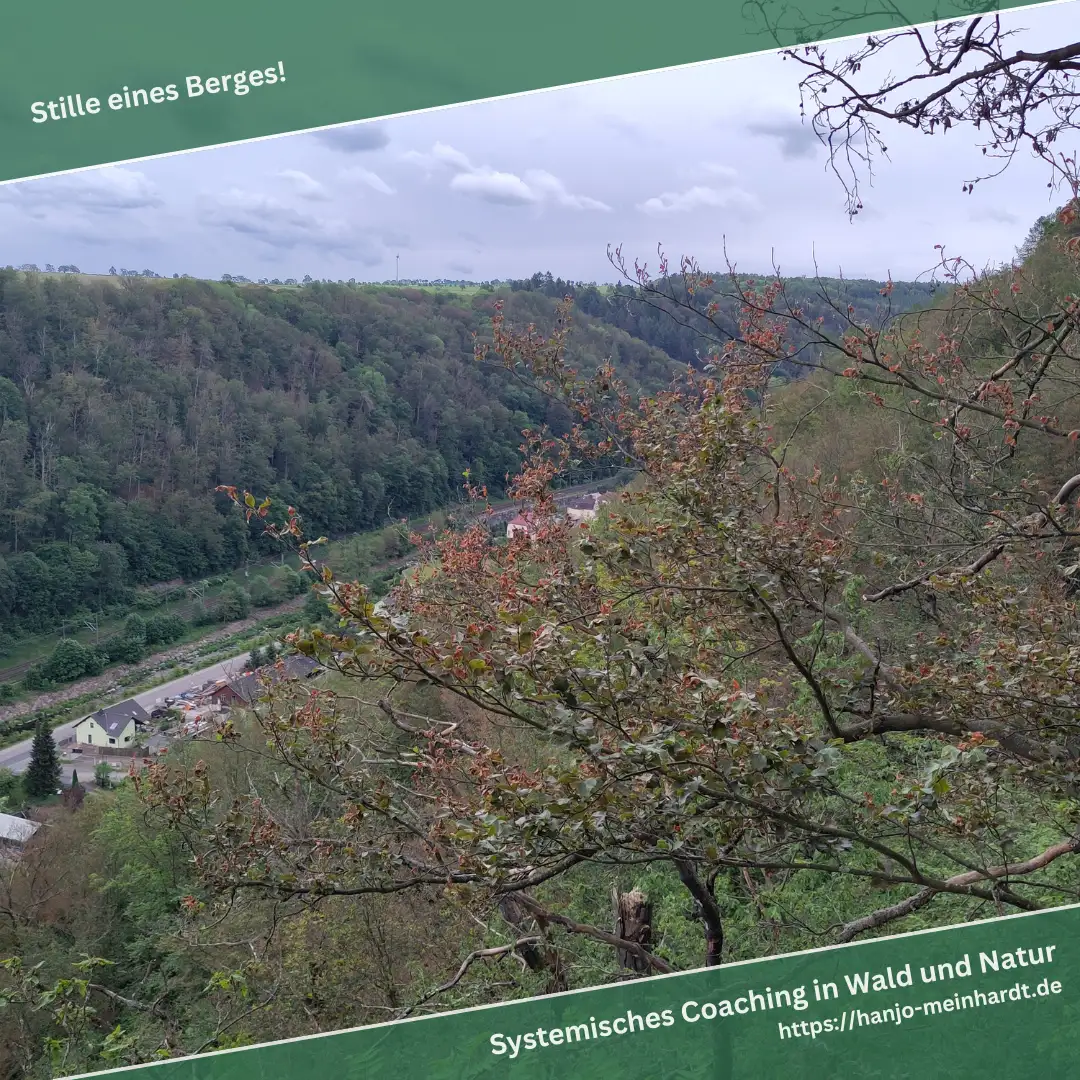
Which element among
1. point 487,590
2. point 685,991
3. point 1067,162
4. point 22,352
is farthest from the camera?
point 22,352

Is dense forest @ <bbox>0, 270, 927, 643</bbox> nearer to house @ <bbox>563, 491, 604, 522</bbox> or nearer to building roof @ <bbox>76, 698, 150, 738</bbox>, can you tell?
building roof @ <bbox>76, 698, 150, 738</bbox>

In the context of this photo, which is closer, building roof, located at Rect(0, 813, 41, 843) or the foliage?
the foliage

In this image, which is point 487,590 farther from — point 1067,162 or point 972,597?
point 1067,162

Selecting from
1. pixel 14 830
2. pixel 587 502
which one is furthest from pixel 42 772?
pixel 587 502

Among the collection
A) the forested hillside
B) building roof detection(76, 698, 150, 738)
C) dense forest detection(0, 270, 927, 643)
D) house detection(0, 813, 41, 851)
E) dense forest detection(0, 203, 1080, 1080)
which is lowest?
house detection(0, 813, 41, 851)

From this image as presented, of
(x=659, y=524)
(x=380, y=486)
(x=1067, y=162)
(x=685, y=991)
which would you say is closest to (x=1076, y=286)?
(x=1067, y=162)

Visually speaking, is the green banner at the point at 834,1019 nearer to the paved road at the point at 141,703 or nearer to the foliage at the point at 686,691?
the foliage at the point at 686,691

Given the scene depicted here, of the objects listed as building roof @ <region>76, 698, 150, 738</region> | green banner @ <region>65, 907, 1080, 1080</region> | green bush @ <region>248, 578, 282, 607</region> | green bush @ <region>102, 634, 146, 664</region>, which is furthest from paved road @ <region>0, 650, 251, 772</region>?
green banner @ <region>65, 907, 1080, 1080</region>

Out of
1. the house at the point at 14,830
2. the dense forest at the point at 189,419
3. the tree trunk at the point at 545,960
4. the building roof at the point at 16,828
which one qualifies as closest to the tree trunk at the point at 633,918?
the tree trunk at the point at 545,960
